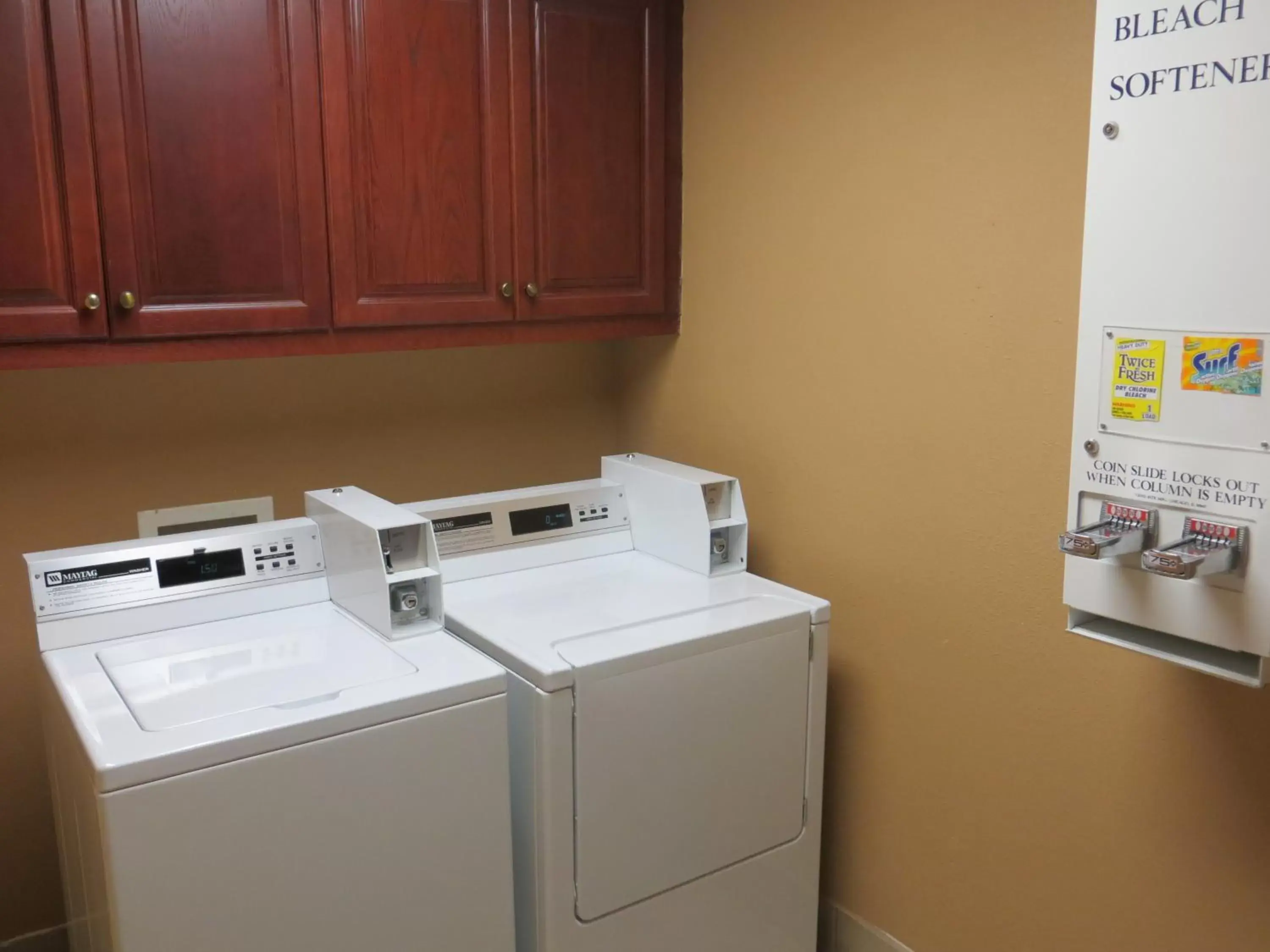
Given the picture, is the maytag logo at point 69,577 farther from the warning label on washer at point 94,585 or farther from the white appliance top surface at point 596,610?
the white appliance top surface at point 596,610

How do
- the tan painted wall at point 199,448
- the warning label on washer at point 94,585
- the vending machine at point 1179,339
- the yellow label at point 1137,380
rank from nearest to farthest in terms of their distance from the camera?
the vending machine at point 1179,339
the yellow label at point 1137,380
the warning label on washer at point 94,585
the tan painted wall at point 199,448

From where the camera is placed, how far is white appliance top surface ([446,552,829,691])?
1799mm

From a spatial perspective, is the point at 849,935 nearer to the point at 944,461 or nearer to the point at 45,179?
the point at 944,461

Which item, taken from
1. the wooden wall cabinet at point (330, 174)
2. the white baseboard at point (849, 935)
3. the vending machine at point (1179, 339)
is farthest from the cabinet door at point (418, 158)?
the white baseboard at point (849, 935)

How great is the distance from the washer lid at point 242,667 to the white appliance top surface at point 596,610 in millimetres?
197

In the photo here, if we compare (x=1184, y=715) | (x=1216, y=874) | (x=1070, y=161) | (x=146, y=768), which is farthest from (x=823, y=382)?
(x=146, y=768)

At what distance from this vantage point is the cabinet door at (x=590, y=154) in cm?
224

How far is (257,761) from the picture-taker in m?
1.49

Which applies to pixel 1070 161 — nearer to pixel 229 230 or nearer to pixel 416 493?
pixel 229 230

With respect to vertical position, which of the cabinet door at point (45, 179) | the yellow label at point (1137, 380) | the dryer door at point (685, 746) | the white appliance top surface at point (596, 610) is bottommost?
the dryer door at point (685, 746)

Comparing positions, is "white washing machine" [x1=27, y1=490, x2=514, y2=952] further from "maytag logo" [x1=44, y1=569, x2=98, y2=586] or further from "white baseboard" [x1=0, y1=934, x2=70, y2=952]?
"white baseboard" [x1=0, y1=934, x2=70, y2=952]

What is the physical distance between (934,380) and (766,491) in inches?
20.9

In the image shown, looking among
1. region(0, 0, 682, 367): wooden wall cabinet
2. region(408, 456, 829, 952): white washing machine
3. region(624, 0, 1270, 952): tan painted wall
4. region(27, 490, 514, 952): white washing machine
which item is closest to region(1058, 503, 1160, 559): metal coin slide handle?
region(624, 0, 1270, 952): tan painted wall

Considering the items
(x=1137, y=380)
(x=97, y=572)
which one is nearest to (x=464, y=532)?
(x=97, y=572)
